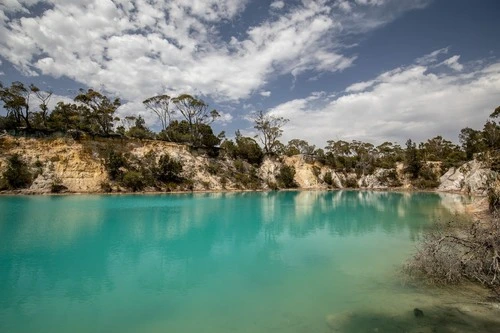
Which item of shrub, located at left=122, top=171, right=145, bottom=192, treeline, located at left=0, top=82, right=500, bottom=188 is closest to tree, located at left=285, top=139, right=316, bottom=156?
treeline, located at left=0, top=82, right=500, bottom=188

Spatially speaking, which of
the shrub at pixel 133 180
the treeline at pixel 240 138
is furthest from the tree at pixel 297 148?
the shrub at pixel 133 180

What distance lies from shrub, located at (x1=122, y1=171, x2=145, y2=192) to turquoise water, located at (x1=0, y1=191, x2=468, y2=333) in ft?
77.3

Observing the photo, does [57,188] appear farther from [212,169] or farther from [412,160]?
[412,160]

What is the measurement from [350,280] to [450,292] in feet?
8.45

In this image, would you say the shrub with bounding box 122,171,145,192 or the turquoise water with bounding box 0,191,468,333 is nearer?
the turquoise water with bounding box 0,191,468,333

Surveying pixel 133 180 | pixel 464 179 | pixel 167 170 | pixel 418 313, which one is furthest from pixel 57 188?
pixel 464 179

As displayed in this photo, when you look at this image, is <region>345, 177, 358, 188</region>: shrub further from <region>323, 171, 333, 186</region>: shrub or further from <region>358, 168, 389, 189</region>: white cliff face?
<region>323, 171, 333, 186</region>: shrub

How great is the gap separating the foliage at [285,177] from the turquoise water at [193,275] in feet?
125

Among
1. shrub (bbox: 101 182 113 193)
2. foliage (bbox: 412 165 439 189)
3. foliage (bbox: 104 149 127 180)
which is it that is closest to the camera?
shrub (bbox: 101 182 113 193)

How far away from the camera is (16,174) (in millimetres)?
36469

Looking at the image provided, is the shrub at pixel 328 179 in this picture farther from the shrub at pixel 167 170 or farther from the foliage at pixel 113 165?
the foliage at pixel 113 165

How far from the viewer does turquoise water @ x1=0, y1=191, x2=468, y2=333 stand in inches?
268

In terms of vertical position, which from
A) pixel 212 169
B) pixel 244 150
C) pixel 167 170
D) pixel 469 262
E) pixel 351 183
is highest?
pixel 244 150

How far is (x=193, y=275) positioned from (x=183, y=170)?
134ft
